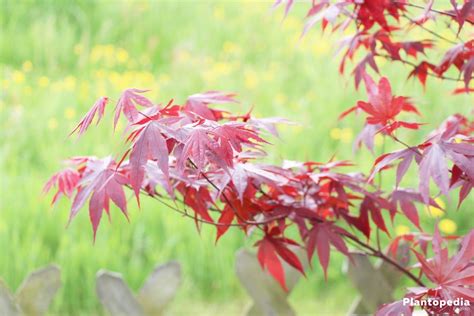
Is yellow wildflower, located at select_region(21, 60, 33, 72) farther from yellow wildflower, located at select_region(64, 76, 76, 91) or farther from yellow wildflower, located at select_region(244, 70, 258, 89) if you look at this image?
yellow wildflower, located at select_region(244, 70, 258, 89)

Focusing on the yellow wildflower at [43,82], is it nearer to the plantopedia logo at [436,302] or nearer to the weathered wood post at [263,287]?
the weathered wood post at [263,287]

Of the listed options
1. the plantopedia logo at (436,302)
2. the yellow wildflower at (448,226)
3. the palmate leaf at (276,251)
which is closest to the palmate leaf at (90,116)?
the palmate leaf at (276,251)

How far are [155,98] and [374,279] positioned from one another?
1.60m

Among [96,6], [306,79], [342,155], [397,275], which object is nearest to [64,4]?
[96,6]

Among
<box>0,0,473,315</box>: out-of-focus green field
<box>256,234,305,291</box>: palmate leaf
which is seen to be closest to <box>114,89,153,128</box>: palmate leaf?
<box>0,0,473,315</box>: out-of-focus green field

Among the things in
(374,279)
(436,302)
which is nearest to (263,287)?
(374,279)

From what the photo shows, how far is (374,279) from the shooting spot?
1982 millimetres

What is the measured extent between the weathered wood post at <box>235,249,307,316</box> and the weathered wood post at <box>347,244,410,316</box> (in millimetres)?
151

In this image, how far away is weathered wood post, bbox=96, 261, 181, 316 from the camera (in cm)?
184

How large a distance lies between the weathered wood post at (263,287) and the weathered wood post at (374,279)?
0.15m

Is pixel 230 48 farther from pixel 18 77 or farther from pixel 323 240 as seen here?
pixel 323 240

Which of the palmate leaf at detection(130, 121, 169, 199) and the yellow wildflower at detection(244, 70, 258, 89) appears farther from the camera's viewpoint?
the yellow wildflower at detection(244, 70, 258, 89)

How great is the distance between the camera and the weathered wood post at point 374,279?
6.47 feet

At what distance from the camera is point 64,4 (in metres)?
4.25
